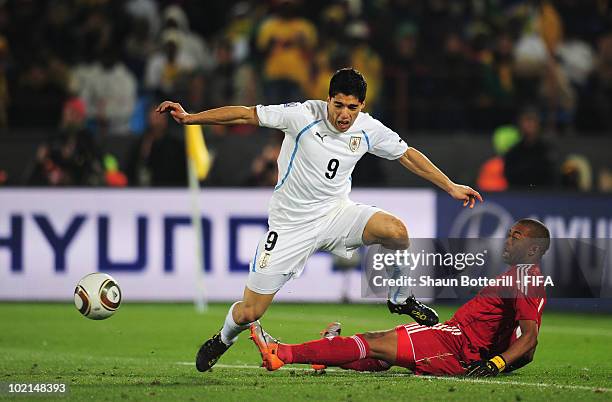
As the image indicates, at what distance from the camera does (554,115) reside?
19.1 m

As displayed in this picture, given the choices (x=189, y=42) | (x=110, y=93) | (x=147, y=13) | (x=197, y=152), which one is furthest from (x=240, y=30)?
(x=197, y=152)

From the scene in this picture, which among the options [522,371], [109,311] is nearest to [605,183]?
[522,371]

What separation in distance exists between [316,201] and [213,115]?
44.8 inches

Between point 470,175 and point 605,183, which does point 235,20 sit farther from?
point 605,183

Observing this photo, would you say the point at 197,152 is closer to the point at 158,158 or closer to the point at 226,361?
the point at 158,158

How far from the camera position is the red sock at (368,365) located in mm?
9789

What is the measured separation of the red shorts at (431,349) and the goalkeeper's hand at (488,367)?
0.56ft

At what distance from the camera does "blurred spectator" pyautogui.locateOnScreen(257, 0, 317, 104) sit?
18234 millimetres

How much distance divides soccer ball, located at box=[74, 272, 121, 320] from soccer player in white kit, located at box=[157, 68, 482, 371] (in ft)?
3.36

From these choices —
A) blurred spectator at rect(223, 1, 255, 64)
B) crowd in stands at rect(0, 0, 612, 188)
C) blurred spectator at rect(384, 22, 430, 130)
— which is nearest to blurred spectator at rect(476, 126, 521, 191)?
crowd in stands at rect(0, 0, 612, 188)

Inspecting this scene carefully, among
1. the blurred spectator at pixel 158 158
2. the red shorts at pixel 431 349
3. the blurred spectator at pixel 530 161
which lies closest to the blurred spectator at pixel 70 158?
the blurred spectator at pixel 158 158

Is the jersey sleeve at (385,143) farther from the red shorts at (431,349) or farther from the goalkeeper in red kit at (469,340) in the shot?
the red shorts at (431,349)

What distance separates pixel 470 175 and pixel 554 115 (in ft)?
5.45

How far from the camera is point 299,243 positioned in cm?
984
